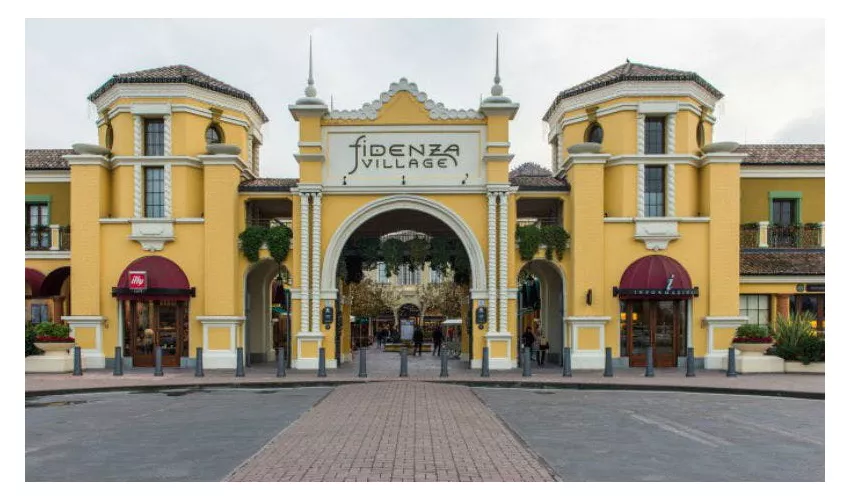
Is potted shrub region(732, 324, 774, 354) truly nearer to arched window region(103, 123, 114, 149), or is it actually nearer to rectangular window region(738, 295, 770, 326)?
rectangular window region(738, 295, 770, 326)

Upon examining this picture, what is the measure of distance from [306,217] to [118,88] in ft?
25.0

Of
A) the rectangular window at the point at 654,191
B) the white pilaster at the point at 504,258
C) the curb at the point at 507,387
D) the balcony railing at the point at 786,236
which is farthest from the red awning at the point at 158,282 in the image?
the balcony railing at the point at 786,236

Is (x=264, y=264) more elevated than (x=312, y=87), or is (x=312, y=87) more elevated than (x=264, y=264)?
(x=312, y=87)

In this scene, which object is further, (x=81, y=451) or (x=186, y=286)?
(x=186, y=286)

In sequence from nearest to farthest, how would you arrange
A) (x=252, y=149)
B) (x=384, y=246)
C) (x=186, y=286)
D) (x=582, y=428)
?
1. (x=582, y=428)
2. (x=186, y=286)
3. (x=384, y=246)
4. (x=252, y=149)

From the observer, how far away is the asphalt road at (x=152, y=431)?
29.7 ft

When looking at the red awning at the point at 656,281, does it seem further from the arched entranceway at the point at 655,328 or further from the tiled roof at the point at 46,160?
the tiled roof at the point at 46,160

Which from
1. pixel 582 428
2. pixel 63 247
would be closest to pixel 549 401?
pixel 582 428

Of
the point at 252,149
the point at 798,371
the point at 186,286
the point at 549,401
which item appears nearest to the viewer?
the point at 549,401

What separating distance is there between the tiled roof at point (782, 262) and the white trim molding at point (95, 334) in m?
21.6

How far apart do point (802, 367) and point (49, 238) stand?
85.3 ft

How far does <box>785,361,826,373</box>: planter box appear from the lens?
22.4 metres

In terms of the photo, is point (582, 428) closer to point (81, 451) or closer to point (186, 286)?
point (81, 451)

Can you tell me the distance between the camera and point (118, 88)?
2503 centimetres
